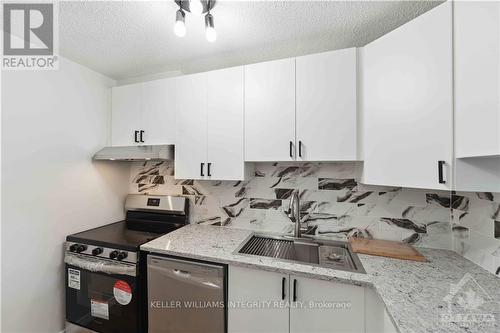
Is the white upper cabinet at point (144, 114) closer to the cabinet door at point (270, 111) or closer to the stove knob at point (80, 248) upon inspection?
the cabinet door at point (270, 111)

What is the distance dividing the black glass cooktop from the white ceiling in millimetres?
1499

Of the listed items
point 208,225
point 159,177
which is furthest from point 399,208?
point 159,177

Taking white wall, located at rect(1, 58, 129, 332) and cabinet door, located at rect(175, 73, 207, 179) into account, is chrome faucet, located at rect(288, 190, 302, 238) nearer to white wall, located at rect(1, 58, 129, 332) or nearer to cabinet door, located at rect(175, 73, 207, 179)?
cabinet door, located at rect(175, 73, 207, 179)

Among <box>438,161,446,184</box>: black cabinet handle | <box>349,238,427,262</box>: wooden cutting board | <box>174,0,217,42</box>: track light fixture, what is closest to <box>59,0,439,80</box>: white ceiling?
<box>174,0,217,42</box>: track light fixture

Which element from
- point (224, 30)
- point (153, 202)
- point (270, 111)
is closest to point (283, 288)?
point (270, 111)

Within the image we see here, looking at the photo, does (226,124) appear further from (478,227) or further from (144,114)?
(478,227)

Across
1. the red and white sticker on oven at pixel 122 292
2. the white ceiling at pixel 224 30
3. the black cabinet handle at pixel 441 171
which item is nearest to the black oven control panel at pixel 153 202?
the red and white sticker on oven at pixel 122 292

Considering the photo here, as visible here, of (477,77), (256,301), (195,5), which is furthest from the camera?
(256,301)

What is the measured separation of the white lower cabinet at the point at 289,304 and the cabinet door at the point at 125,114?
1.57 meters

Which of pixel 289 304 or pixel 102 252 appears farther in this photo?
pixel 102 252

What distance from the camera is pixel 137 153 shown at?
187cm

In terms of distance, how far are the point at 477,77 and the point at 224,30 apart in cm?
138

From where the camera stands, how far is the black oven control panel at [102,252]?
1.55m

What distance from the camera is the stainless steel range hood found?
71.6 inches
